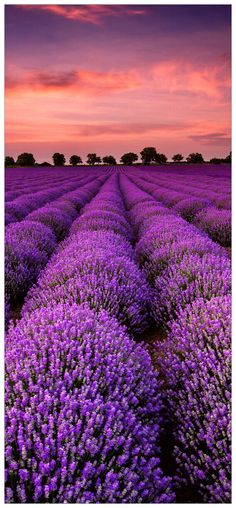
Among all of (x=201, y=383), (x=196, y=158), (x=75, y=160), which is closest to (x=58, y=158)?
(x=75, y=160)

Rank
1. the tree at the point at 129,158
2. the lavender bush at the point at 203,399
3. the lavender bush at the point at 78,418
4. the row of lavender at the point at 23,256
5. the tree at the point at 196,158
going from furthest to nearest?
1. the tree at the point at 129,158
2. the tree at the point at 196,158
3. the row of lavender at the point at 23,256
4. the lavender bush at the point at 203,399
5. the lavender bush at the point at 78,418

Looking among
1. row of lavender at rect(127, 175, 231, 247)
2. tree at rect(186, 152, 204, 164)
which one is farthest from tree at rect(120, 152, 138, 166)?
row of lavender at rect(127, 175, 231, 247)

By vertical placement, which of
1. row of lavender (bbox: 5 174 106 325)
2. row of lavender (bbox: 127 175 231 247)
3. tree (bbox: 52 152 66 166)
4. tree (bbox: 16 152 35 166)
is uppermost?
tree (bbox: 52 152 66 166)

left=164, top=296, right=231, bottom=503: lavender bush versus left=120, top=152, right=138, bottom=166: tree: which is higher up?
left=120, top=152, right=138, bottom=166: tree

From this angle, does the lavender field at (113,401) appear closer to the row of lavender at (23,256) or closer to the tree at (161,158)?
the row of lavender at (23,256)

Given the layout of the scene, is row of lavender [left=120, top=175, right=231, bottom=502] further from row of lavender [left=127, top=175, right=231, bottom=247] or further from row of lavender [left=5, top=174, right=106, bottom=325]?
row of lavender [left=127, top=175, right=231, bottom=247]

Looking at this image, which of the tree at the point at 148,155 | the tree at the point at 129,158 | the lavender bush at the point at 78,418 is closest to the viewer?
the lavender bush at the point at 78,418

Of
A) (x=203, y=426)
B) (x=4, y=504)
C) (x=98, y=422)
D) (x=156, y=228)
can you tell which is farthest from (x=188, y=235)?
(x=4, y=504)

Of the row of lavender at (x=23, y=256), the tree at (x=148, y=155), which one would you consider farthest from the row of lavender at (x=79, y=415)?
the tree at (x=148, y=155)

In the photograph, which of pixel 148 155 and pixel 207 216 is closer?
pixel 207 216

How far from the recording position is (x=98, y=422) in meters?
1.71

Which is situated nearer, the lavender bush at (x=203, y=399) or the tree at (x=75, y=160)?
the lavender bush at (x=203, y=399)

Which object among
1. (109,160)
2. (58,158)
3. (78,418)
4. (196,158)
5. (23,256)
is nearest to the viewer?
(78,418)

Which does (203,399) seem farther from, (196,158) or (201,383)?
(196,158)
